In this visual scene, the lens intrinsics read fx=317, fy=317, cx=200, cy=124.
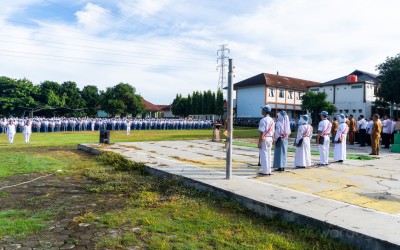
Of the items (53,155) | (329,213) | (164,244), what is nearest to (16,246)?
(164,244)

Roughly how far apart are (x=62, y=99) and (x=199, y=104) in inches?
964

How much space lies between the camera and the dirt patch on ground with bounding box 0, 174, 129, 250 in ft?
12.9

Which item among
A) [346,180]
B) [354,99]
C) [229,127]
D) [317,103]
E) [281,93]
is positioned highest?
[281,93]

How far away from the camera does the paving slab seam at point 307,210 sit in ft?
12.2

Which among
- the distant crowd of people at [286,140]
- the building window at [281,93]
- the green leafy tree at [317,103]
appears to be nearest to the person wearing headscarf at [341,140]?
the distant crowd of people at [286,140]

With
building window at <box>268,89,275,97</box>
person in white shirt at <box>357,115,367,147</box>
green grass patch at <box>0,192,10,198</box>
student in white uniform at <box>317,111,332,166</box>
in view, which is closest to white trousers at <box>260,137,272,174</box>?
student in white uniform at <box>317,111,332,166</box>

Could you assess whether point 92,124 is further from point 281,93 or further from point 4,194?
point 281,93

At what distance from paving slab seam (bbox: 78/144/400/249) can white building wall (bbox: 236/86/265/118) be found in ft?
140

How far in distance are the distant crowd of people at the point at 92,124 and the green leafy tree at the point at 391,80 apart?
21198 millimetres

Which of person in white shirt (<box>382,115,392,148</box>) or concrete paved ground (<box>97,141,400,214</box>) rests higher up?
person in white shirt (<box>382,115,392,148</box>)

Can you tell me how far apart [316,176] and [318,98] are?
33.9 meters

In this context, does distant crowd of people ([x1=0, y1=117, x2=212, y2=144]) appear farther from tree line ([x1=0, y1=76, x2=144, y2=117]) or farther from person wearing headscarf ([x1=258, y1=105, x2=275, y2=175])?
person wearing headscarf ([x1=258, y1=105, x2=275, y2=175])

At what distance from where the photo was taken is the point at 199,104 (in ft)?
200

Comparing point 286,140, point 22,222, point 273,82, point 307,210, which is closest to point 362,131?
point 286,140
